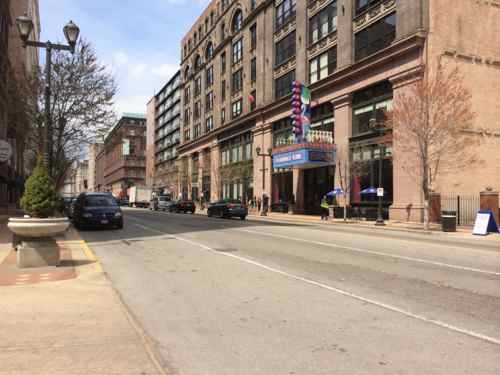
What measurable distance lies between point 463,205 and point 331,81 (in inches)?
557

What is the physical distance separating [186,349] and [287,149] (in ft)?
106

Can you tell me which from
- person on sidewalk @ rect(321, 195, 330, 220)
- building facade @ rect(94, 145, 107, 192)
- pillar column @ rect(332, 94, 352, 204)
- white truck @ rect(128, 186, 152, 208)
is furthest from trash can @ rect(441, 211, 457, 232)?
building facade @ rect(94, 145, 107, 192)

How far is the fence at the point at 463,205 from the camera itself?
1016 inches

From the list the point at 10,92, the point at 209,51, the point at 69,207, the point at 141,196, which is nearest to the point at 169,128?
the point at 209,51

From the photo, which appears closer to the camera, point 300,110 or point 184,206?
point 300,110

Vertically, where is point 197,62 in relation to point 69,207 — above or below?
above

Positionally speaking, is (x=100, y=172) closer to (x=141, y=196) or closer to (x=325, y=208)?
(x=141, y=196)

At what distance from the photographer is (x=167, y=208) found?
1829 inches

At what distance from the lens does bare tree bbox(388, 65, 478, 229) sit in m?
22.2

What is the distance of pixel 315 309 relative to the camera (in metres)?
6.04

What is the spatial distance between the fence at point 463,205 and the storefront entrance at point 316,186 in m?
10.5

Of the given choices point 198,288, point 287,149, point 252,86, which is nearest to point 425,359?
point 198,288

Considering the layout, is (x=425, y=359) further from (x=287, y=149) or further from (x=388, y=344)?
(x=287, y=149)

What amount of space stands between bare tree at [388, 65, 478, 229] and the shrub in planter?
690 inches
